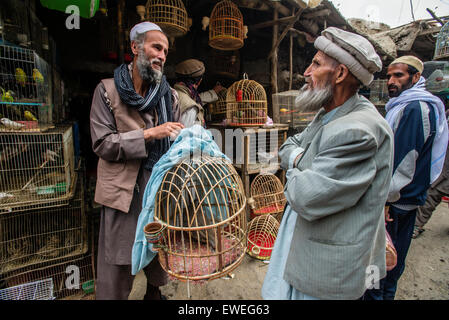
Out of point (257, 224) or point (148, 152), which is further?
point (257, 224)

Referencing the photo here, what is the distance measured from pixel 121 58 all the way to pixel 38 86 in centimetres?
125

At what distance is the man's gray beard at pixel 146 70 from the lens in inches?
67.9

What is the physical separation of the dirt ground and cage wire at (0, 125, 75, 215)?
1.50 metres

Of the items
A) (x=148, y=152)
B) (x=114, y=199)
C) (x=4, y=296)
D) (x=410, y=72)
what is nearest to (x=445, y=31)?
(x=410, y=72)

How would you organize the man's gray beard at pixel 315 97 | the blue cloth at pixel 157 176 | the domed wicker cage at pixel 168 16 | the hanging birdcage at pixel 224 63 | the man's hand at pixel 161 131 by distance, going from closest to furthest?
the man's gray beard at pixel 315 97 < the blue cloth at pixel 157 176 < the man's hand at pixel 161 131 < the domed wicker cage at pixel 168 16 < the hanging birdcage at pixel 224 63

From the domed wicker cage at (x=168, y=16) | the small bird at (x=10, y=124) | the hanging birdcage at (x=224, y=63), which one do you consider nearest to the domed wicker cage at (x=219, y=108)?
the hanging birdcage at (x=224, y=63)

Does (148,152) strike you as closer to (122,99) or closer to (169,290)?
(122,99)

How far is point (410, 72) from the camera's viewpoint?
91.3 inches

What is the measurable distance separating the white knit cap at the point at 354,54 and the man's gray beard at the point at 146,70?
4.11 feet

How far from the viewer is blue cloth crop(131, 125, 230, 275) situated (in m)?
1.42

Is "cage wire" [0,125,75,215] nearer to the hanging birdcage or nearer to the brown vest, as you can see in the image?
the brown vest

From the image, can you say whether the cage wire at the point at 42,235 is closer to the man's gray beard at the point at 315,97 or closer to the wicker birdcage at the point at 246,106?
the man's gray beard at the point at 315,97

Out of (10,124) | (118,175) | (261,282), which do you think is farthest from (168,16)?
(261,282)

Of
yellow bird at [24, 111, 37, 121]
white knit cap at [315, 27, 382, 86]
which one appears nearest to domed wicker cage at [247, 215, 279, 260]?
white knit cap at [315, 27, 382, 86]
